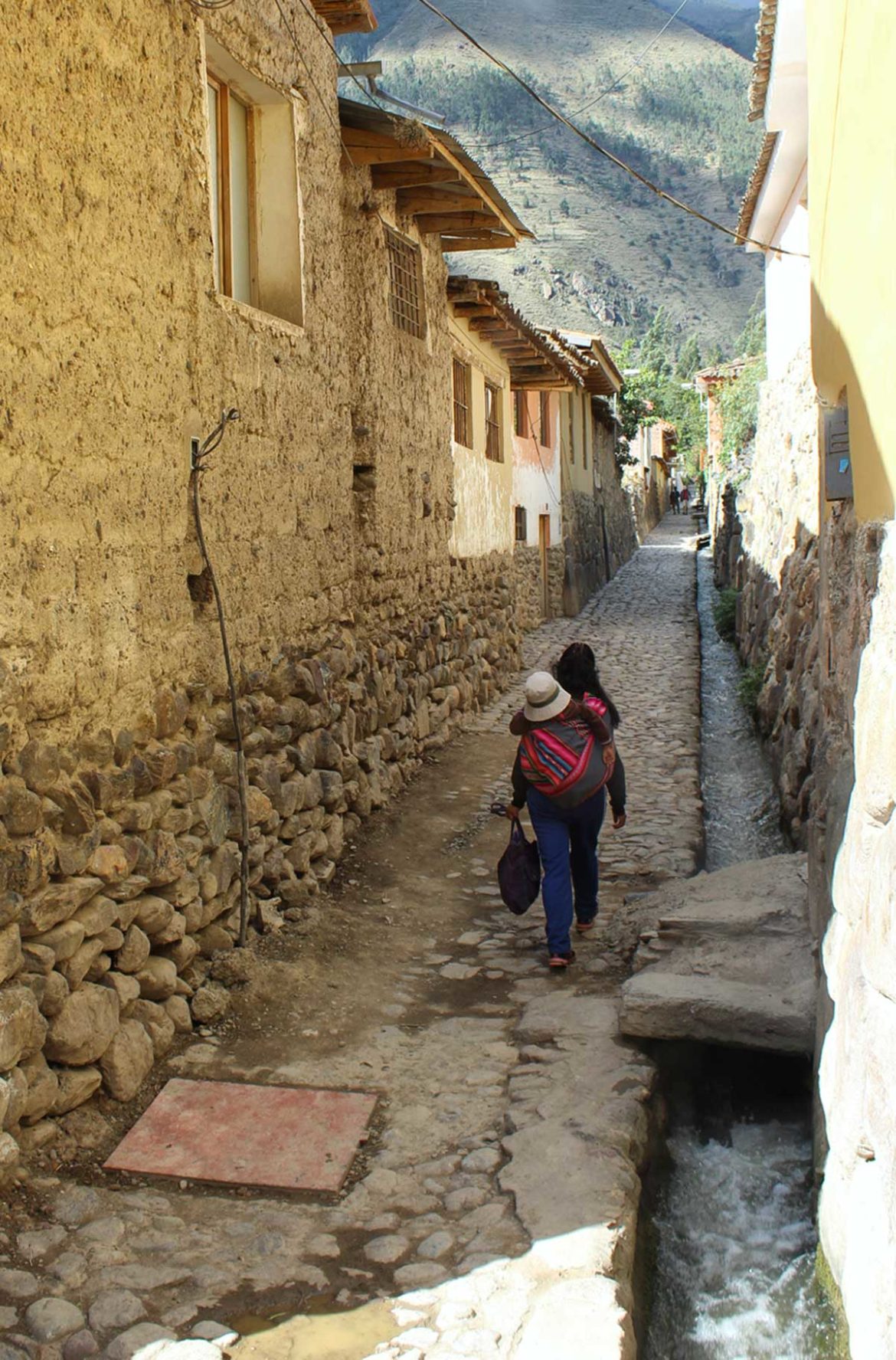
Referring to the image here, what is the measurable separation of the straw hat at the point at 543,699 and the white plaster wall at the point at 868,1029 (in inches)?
83.5

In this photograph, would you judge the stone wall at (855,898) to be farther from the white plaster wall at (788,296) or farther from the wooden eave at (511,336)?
the white plaster wall at (788,296)

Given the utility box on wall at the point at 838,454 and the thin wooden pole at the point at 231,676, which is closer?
the thin wooden pole at the point at 231,676

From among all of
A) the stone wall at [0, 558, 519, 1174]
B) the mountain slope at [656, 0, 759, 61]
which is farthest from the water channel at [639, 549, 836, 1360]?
the mountain slope at [656, 0, 759, 61]

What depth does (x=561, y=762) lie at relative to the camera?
237 inches

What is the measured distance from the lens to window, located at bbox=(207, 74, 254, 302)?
6.29 metres

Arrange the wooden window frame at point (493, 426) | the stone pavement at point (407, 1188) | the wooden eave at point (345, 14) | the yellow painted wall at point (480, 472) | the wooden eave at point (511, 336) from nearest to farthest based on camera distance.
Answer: the stone pavement at point (407, 1188), the wooden eave at point (345, 14), the wooden eave at point (511, 336), the yellow painted wall at point (480, 472), the wooden window frame at point (493, 426)

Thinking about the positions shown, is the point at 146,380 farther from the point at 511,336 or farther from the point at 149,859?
the point at 511,336

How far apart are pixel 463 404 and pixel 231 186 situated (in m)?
6.79

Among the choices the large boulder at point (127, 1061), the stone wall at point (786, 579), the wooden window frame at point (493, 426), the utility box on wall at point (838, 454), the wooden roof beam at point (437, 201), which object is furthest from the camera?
the wooden window frame at point (493, 426)

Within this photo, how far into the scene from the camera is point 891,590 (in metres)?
3.42

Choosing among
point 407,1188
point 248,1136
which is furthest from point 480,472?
point 407,1188

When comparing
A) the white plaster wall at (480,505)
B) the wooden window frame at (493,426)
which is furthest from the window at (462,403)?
the wooden window frame at (493,426)

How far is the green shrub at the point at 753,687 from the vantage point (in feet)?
42.3

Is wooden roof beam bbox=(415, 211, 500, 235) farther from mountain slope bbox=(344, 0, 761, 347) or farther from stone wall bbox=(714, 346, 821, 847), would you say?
mountain slope bbox=(344, 0, 761, 347)
